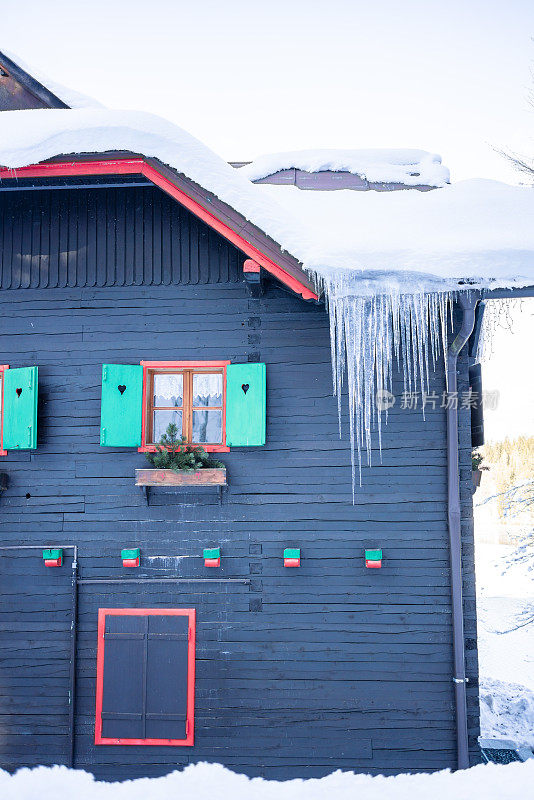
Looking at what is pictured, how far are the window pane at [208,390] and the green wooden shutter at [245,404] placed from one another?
0.93ft

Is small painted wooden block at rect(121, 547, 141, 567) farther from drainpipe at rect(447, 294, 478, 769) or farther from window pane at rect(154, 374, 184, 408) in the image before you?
drainpipe at rect(447, 294, 478, 769)

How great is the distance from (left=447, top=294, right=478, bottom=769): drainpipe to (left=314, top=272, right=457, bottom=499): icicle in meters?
0.17

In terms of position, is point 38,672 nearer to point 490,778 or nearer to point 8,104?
point 490,778

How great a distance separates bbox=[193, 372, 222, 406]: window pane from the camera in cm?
661

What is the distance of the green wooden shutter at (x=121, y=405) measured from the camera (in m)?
6.32

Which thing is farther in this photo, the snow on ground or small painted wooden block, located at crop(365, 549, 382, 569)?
the snow on ground

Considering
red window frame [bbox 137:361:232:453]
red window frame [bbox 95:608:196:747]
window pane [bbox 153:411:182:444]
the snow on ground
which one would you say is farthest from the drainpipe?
window pane [bbox 153:411:182:444]

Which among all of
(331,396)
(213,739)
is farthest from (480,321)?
(213,739)

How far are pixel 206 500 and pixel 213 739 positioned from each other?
89.2 inches

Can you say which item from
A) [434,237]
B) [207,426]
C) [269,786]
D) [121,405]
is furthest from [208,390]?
[269,786]

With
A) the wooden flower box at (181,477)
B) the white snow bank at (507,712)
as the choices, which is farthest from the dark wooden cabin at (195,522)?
the white snow bank at (507,712)

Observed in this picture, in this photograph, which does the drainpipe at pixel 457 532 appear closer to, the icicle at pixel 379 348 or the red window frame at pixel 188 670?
the icicle at pixel 379 348

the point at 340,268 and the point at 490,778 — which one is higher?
the point at 340,268

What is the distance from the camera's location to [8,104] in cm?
751
